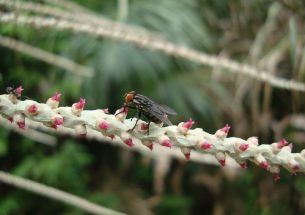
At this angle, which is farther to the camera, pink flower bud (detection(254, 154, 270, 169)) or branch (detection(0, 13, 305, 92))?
branch (detection(0, 13, 305, 92))

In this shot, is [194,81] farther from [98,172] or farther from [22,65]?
[22,65]

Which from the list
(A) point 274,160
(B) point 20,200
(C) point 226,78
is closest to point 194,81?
(C) point 226,78

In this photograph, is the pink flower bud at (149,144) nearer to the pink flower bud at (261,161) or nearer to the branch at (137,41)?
the pink flower bud at (261,161)

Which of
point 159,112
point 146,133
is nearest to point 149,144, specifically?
point 146,133

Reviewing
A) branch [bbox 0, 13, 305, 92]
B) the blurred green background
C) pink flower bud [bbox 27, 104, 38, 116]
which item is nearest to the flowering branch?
pink flower bud [bbox 27, 104, 38, 116]

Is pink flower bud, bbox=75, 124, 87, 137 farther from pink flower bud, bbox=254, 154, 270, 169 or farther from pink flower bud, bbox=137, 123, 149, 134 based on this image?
pink flower bud, bbox=254, 154, 270, 169

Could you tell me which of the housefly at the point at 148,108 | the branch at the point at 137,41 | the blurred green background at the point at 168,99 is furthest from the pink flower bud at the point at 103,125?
the blurred green background at the point at 168,99
